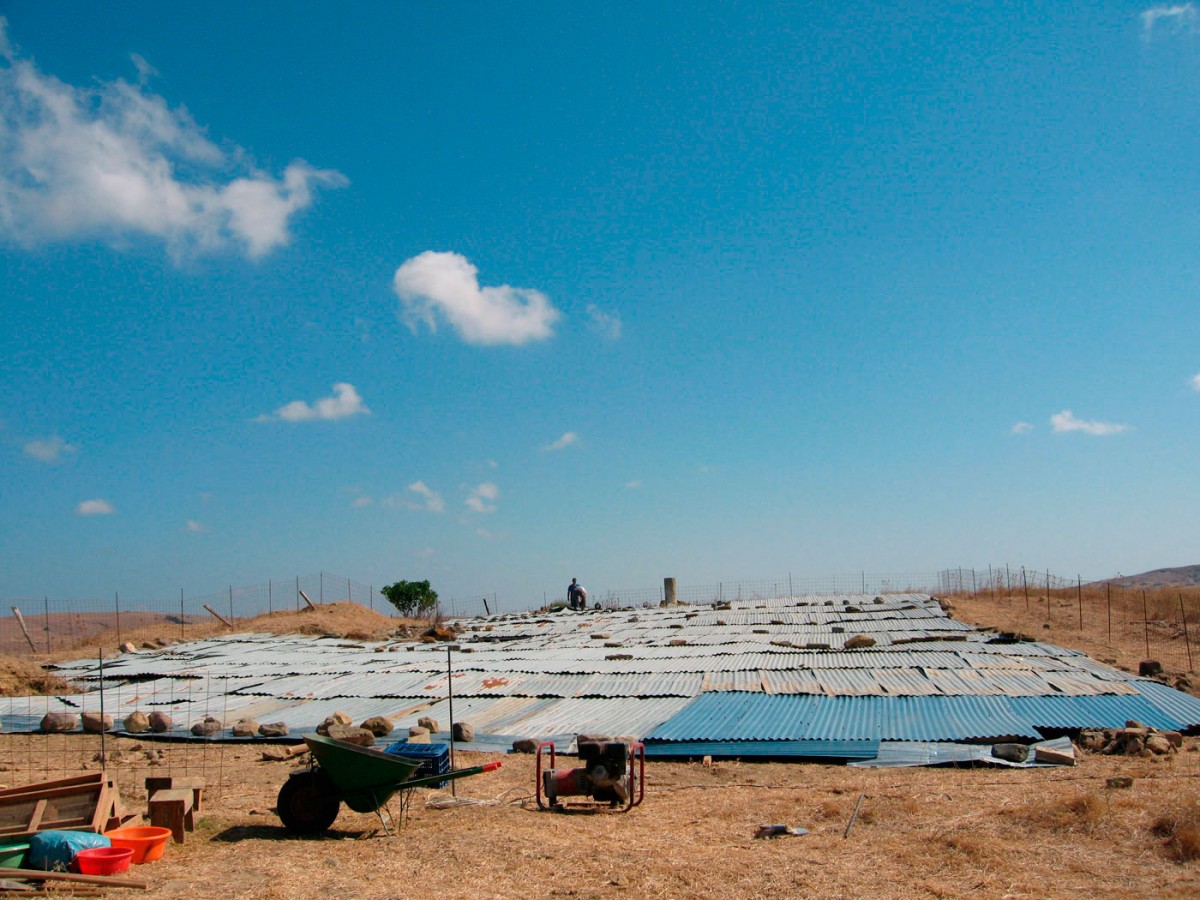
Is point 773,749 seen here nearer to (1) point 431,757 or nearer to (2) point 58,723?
(1) point 431,757

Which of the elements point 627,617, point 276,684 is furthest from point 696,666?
point 627,617

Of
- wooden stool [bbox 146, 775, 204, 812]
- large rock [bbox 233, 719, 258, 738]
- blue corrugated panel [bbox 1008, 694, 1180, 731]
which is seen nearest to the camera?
wooden stool [bbox 146, 775, 204, 812]

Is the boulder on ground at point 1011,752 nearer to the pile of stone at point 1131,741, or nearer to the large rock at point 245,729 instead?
the pile of stone at point 1131,741

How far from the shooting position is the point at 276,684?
51.1ft

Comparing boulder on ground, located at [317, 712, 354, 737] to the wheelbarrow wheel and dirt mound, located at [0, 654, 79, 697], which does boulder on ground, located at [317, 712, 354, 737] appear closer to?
the wheelbarrow wheel

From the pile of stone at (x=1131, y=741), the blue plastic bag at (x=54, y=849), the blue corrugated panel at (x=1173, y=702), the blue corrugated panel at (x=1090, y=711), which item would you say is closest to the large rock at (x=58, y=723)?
the blue plastic bag at (x=54, y=849)

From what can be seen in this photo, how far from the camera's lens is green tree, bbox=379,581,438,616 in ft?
130

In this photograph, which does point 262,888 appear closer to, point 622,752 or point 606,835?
point 606,835

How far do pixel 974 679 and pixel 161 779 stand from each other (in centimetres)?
1019

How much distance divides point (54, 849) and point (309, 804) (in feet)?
5.66

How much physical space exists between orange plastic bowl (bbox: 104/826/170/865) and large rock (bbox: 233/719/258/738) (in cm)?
548

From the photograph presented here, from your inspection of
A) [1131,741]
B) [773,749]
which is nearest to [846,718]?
[773,749]

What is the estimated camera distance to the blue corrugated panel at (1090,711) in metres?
9.97

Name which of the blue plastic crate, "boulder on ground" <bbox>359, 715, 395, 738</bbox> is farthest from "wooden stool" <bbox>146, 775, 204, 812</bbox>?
"boulder on ground" <bbox>359, 715, 395, 738</bbox>
